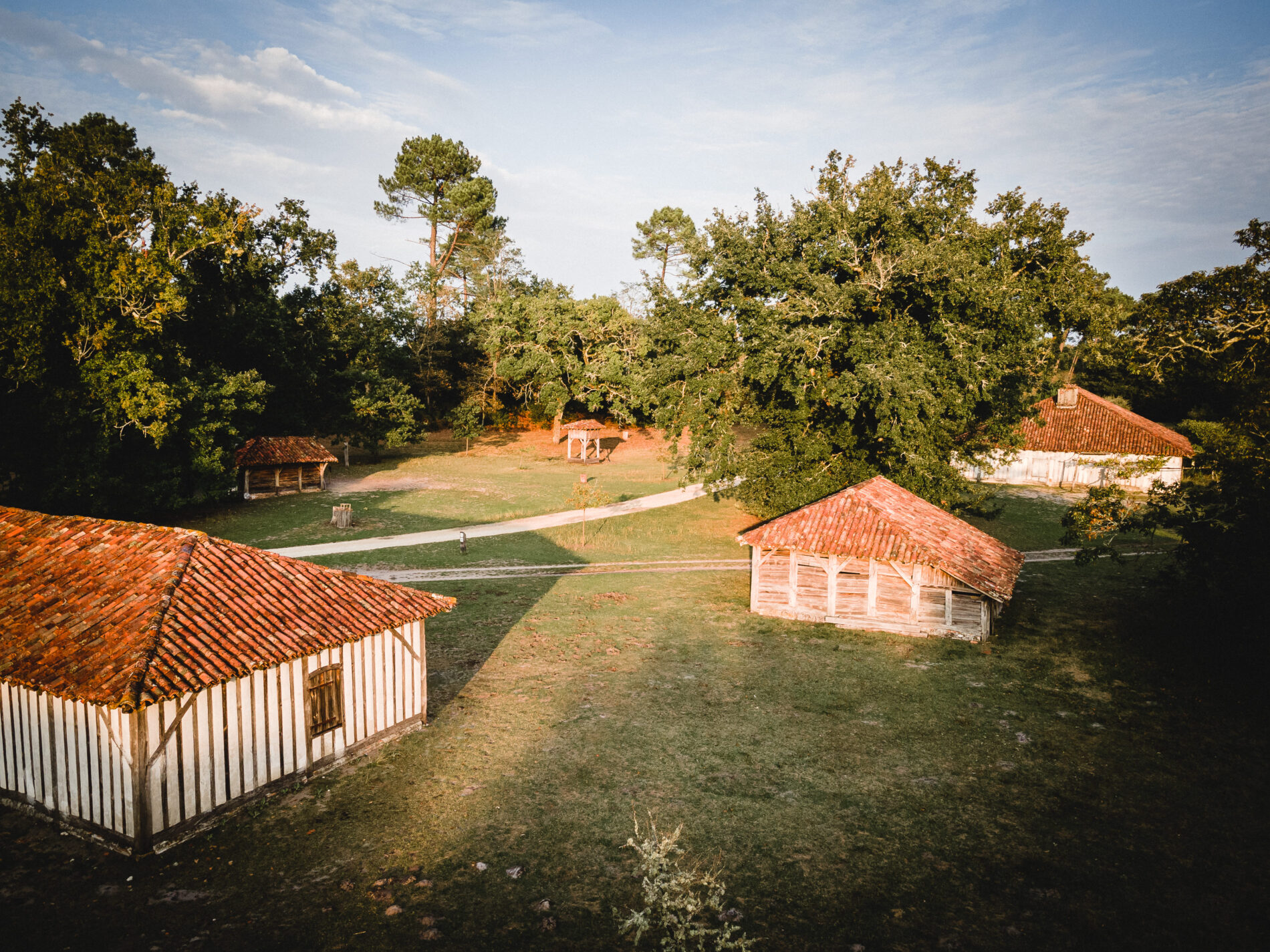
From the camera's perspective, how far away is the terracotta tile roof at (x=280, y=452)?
130ft

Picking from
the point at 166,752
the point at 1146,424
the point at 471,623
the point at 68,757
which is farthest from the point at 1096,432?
the point at 68,757

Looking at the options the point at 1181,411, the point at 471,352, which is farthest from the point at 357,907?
the point at 1181,411

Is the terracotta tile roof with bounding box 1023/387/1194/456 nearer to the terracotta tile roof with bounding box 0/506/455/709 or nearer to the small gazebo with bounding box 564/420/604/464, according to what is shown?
the small gazebo with bounding box 564/420/604/464

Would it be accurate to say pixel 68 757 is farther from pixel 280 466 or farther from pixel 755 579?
pixel 280 466

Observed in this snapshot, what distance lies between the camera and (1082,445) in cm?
4681

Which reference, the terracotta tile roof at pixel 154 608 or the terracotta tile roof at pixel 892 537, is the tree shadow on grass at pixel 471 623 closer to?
the terracotta tile roof at pixel 154 608

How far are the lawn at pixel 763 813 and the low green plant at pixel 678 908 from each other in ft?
0.93

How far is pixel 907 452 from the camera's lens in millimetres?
27047

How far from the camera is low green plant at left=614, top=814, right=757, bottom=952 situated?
8.89 m

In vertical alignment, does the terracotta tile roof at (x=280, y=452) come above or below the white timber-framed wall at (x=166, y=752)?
above

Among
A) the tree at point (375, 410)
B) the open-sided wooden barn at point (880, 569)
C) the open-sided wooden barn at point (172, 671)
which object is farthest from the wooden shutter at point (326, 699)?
the tree at point (375, 410)

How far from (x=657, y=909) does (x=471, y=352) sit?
62695 millimetres

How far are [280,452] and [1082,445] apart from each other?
5215 cm

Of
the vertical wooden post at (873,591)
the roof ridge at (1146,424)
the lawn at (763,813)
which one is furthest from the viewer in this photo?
the roof ridge at (1146,424)
